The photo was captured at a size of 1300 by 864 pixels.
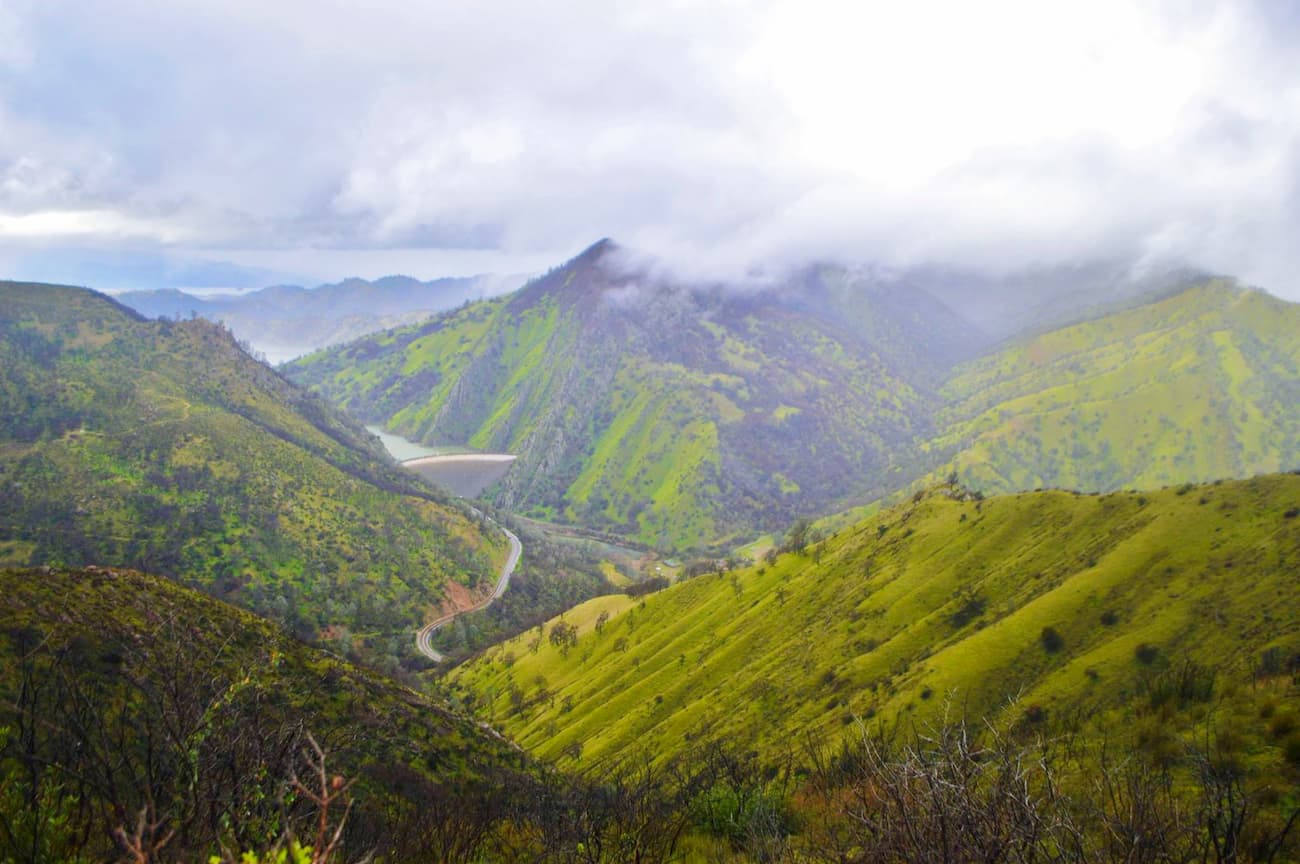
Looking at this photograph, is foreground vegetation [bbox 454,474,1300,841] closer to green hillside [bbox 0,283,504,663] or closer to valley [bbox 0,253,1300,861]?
valley [bbox 0,253,1300,861]

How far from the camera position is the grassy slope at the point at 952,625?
5908cm

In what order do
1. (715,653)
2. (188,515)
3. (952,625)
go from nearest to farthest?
(952,625), (715,653), (188,515)

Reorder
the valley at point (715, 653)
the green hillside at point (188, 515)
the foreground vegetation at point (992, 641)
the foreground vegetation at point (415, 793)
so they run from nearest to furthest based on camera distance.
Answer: the foreground vegetation at point (415, 793)
the valley at point (715, 653)
the foreground vegetation at point (992, 641)
the green hillside at point (188, 515)

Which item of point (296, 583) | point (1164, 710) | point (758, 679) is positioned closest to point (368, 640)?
point (296, 583)

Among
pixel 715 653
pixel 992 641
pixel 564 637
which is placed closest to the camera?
pixel 992 641

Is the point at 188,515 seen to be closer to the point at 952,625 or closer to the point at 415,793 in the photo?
the point at 415,793

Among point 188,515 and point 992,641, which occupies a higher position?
point 188,515

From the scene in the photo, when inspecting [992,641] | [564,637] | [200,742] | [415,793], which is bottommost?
[564,637]

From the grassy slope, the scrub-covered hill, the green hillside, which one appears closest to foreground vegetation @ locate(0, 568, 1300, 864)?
the scrub-covered hill

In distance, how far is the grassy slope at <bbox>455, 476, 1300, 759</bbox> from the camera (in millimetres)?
59078

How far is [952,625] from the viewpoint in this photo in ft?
267

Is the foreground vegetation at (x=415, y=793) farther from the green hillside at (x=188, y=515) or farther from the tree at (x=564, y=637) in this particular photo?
the green hillside at (x=188, y=515)

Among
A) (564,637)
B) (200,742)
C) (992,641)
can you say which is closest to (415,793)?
(200,742)

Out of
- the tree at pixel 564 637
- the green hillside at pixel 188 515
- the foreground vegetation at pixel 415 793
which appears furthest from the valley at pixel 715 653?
the tree at pixel 564 637
